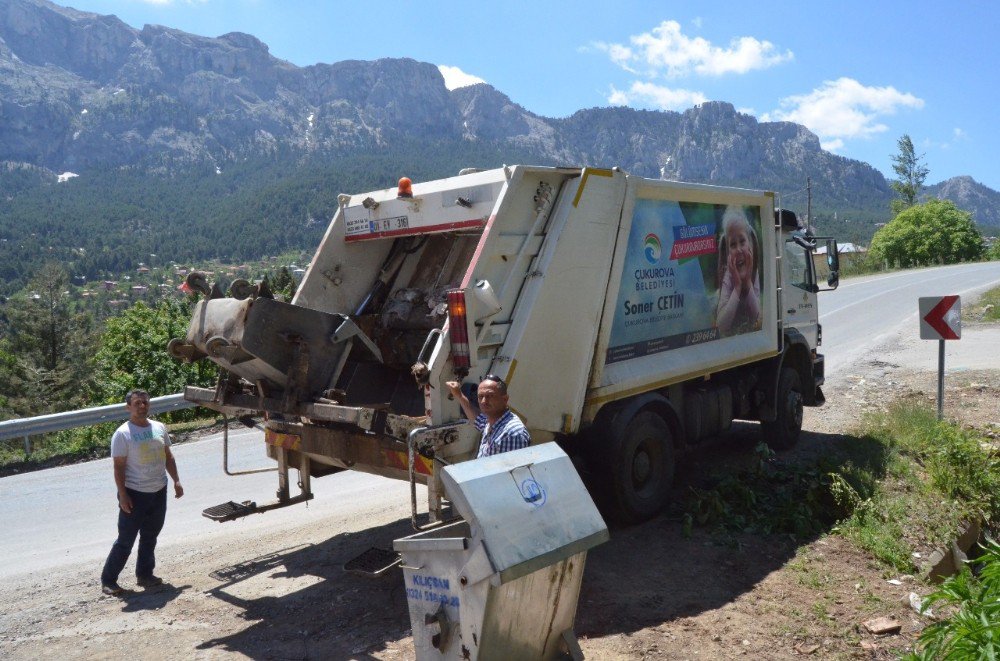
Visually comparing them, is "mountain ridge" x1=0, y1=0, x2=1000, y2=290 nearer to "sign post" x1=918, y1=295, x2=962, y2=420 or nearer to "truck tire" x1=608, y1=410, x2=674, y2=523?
"sign post" x1=918, y1=295, x2=962, y2=420

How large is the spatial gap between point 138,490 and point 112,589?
2.09 feet

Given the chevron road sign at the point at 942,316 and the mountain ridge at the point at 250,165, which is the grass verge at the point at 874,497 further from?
the mountain ridge at the point at 250,165

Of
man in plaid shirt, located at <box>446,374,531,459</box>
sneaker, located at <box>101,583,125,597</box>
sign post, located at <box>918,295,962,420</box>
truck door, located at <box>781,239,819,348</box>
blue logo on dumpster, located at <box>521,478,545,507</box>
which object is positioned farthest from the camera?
truck door, located at <box>781,239,819,348</box>

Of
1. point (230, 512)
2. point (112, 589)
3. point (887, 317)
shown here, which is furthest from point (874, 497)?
point (887, 317)

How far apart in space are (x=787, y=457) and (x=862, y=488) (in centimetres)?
175

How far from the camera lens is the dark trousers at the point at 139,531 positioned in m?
5.05

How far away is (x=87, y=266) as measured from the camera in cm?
11475

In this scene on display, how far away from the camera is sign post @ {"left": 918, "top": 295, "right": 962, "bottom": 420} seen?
25.9 ft

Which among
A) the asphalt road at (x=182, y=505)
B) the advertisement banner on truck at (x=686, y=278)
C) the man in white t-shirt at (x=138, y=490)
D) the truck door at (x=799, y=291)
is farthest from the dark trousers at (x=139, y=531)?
the truck door at (x=799, y=291)

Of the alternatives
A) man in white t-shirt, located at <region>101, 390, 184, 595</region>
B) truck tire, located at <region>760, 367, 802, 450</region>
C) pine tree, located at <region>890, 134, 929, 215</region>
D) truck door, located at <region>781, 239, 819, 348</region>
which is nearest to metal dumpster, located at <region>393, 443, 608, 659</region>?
man in white t-shirt, located at <region>101, 390, 184, 595</region>

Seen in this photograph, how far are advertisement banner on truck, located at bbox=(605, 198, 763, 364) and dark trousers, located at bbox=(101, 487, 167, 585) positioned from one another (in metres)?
3.26

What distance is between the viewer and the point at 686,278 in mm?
6398

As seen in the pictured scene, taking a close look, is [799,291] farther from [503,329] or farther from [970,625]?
[970,625]

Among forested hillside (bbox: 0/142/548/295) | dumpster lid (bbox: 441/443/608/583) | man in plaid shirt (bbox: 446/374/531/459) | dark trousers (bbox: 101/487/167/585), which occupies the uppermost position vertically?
forested hillside (bbox: 0/142/548/295)
